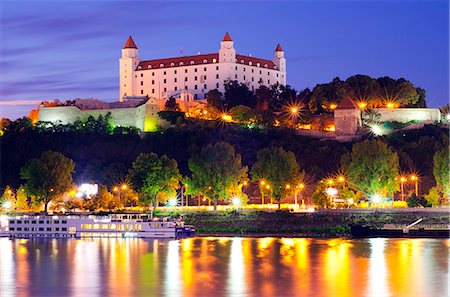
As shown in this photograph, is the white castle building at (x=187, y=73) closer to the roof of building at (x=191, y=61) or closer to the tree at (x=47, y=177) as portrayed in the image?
the roof of building at (x=191, y=61)

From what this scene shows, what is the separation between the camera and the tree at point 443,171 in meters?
61.6

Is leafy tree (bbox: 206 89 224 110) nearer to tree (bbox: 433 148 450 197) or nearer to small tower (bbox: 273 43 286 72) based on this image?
small tower (bbox: 273 43 286 72)

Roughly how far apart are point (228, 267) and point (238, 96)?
57.7 meters

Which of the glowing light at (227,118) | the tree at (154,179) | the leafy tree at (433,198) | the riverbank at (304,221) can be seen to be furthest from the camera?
the glowing light at (227,118)

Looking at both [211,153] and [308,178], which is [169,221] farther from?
[308,178]

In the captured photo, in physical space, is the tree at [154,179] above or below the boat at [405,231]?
above

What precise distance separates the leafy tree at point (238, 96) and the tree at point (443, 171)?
3596 cm

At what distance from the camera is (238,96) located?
98250 millimetres

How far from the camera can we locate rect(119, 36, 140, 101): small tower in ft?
358

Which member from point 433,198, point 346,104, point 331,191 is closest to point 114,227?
point 331,191

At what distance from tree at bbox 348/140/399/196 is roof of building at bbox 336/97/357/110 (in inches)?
859

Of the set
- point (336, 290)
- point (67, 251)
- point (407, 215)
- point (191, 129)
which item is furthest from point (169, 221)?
point (191, 129)

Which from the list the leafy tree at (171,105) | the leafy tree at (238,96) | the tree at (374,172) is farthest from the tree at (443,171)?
the leafy tree at (238,96)

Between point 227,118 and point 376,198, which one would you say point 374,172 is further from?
point 227,118
